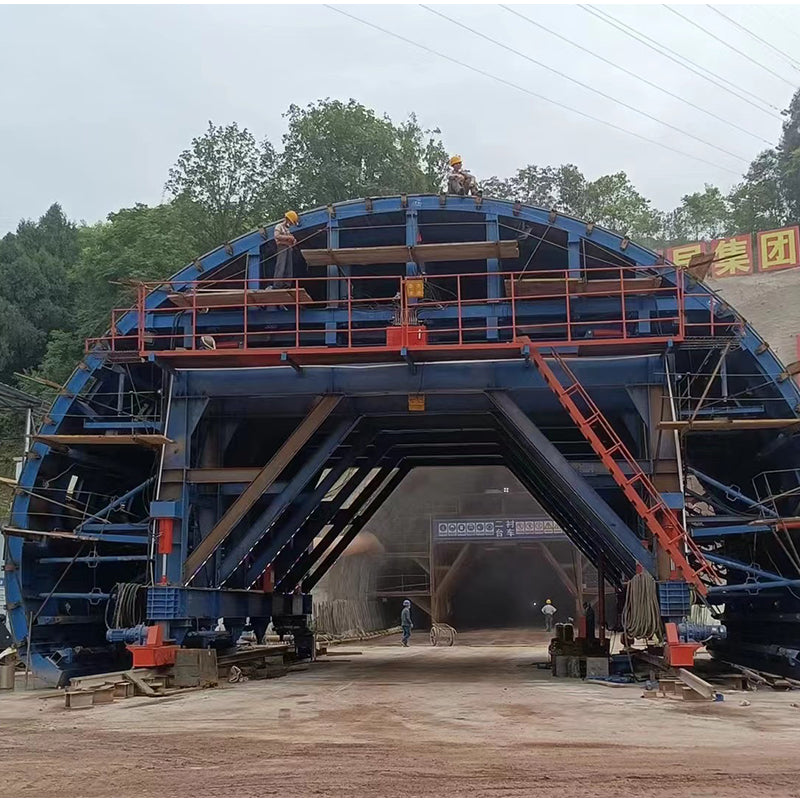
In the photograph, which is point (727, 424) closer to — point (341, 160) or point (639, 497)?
point (639, 497)

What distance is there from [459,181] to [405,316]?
3389 millimetres

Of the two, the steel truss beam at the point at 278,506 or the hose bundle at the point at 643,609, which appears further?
the steel truss beam at the point at 278,506

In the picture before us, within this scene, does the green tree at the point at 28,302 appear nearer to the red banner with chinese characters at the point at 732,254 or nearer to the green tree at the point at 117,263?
the green tree at the point at 117,263

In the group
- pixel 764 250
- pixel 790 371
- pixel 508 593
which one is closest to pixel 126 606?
pixel 790 371

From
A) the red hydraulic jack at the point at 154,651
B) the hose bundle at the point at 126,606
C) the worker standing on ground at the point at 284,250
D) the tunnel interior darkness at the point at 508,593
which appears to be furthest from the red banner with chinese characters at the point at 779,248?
the red hydraulic jack at the point at 154,651

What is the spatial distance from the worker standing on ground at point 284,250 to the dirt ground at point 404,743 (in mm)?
7307

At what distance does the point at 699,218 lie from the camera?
238 ft

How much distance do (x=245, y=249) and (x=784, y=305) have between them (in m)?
39.5

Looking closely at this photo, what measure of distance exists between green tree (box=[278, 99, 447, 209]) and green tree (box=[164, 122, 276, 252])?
1296 mm

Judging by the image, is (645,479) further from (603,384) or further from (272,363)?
(272,363)

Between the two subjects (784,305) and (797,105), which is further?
(797,105)

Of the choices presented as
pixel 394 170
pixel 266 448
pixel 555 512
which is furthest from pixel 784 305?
pixel 266 448

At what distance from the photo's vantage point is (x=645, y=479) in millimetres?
16125

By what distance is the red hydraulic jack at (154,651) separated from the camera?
16.1 meters
